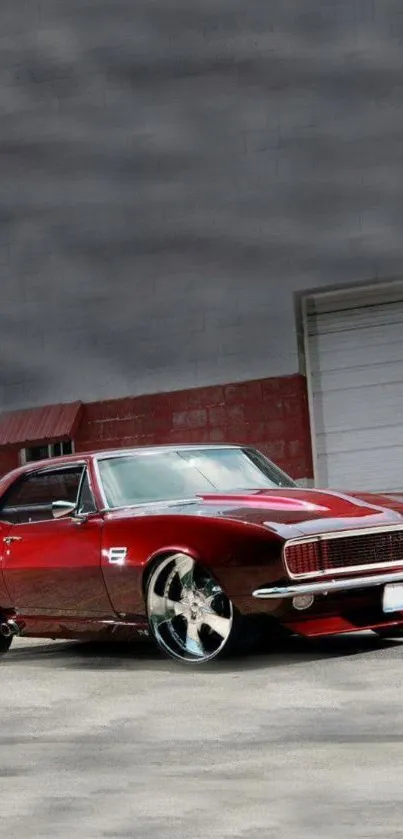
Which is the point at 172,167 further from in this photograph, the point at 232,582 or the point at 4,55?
the point at 232,582

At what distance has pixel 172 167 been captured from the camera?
736 inches

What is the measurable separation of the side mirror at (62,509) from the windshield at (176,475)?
0.24 metres

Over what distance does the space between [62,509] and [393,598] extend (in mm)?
2215

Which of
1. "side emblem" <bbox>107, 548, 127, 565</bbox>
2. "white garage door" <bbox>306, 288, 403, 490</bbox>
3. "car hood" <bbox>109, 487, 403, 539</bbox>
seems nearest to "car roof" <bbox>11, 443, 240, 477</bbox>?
"car hood" <bbox>109, 487, 403, 539</bbox>

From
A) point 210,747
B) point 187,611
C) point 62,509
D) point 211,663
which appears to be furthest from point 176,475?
point 210,747

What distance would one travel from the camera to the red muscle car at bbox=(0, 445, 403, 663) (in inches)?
320

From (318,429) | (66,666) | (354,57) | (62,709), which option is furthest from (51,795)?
(354,57)

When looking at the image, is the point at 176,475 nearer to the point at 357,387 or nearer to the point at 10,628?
the point at 10,628

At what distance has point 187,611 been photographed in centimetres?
838

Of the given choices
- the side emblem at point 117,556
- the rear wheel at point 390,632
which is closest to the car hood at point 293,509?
the side emblem at point 117,556

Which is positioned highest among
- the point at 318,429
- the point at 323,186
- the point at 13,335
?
the point at 323,186

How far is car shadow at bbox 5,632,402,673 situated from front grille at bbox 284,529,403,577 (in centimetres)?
52

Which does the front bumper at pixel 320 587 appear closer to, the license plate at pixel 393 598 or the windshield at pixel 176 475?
the license plate at pixel 393 598

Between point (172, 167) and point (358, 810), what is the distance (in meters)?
14.8
